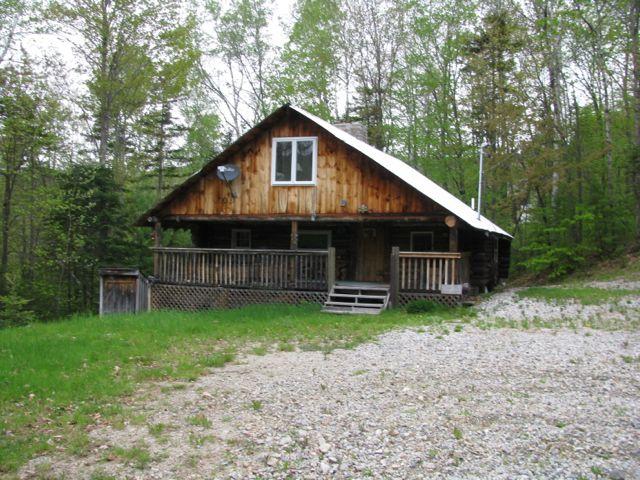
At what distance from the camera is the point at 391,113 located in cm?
3466

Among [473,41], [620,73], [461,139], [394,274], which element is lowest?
[394,274]

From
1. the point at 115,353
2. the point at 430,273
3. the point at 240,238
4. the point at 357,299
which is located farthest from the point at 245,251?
the point at 115,353

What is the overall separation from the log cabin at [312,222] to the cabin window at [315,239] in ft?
0.16

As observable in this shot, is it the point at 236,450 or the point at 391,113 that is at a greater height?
the point at 391,113

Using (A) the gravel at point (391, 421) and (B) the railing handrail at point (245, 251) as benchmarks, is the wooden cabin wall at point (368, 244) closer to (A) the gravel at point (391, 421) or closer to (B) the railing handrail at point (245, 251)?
(B) the railing handrail at point (245, 251)

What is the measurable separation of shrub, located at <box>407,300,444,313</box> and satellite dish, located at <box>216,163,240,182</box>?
267 inches

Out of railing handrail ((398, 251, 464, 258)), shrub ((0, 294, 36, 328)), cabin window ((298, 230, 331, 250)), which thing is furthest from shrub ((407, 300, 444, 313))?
shrub ((0, 294, 36, 328))

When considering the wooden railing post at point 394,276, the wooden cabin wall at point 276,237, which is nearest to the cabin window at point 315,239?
the wooden cabin wall at point 276,237

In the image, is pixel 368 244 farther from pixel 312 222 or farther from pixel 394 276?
pixel 394 276

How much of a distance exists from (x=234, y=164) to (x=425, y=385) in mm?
11638

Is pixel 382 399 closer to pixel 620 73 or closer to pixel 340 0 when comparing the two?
pixel 620 73

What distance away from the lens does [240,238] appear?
65.8 ft

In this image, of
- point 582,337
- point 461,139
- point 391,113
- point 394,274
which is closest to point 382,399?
point 582,337

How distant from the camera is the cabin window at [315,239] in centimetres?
1865
